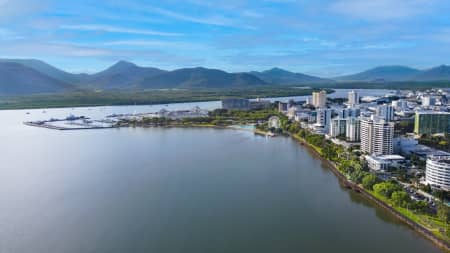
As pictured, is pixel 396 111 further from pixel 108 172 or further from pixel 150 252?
pixel 150 252

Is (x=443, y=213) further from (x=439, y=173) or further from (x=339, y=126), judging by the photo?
(x=339, y=126)

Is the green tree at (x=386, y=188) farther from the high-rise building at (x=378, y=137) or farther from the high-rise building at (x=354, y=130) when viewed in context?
the high-rise building at (x=354, y=130)

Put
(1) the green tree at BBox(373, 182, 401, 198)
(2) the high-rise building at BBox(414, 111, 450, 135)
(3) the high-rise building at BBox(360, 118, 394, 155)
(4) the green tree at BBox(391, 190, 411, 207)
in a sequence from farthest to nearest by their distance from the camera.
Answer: (2) the high-rise building at BBox(414, 111, 450, 135) → (3) the high-rise building at BBox(360, 118, 394, 155) → (1) the green tree at BBox(373, 182, 401, 198) → (4) the green tree at BBox(391, 190, 411, 207)

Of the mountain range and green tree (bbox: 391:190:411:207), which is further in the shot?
the mountain range

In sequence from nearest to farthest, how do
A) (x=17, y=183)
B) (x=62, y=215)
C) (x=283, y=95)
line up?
(x=62, y=215)
(x=17, y=183)
(x=283, y=95)

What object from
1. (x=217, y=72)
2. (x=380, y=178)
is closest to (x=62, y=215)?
(x=380, y=178)

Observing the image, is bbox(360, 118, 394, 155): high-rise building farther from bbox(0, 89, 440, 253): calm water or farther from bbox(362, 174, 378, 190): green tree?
bbox(362, 174, 378, 190): green tree

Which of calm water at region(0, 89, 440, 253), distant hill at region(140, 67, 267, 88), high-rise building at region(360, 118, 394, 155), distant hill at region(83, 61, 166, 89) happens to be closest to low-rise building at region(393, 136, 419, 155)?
high-rise building at region(360, 118, 394, 155)
